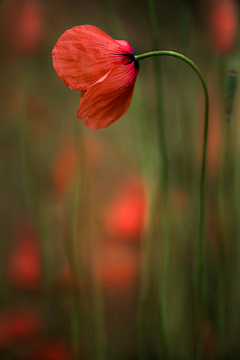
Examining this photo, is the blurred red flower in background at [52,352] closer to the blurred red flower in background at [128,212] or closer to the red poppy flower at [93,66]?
the blurred red flower in background at [128,212]

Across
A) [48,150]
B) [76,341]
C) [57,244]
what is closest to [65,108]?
[48,150]

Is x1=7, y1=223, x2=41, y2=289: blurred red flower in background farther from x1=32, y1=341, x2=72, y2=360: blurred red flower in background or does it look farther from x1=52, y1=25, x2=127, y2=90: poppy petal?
x1=52, y1=25, x2=127, y2=90: poppy petal

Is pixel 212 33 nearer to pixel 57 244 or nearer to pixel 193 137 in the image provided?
pixel 193 137

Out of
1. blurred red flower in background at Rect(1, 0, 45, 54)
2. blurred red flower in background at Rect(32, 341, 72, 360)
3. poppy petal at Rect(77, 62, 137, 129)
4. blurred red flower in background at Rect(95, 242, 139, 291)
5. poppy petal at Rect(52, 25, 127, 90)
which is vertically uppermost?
blurred red flower in background at Rect(1, 0, 45, 54)

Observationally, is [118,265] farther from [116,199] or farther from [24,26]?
[24,26]

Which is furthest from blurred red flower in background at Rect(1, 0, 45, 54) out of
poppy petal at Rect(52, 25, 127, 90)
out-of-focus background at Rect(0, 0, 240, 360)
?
poppy petal at Rect(52, 25, 127, 90)

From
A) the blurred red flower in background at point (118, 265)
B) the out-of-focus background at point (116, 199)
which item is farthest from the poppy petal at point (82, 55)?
the blurred red flower in background at point (118, 265)
